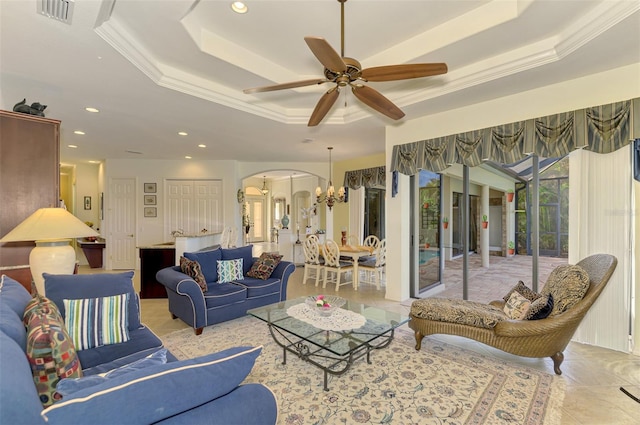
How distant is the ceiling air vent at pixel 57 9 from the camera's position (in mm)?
2049

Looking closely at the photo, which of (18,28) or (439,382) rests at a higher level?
(18,28)

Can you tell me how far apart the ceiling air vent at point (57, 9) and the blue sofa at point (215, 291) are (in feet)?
8.32

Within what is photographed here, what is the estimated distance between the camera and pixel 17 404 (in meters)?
0.76

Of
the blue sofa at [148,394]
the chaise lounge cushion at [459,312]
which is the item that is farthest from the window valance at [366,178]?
the blue sofa at [148,394]

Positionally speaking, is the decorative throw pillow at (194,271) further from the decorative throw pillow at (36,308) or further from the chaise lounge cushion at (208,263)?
the decorative throw pillow at (36,308)

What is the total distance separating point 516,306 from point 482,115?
239cm

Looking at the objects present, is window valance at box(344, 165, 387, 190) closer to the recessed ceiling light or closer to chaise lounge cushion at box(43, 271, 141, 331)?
the recessed ceiling light

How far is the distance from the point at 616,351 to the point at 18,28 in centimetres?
614

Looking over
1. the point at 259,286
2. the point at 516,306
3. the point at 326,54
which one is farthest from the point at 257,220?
the point at 326,54

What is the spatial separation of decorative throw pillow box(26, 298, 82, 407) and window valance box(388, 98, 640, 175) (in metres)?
4.24

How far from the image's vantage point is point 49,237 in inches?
99.9

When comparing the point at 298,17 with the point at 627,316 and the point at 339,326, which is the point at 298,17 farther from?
the point at 627,316

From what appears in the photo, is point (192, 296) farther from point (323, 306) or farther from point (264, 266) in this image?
point (323, 306)

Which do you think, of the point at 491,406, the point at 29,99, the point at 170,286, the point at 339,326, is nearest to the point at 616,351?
the point at 491,406
